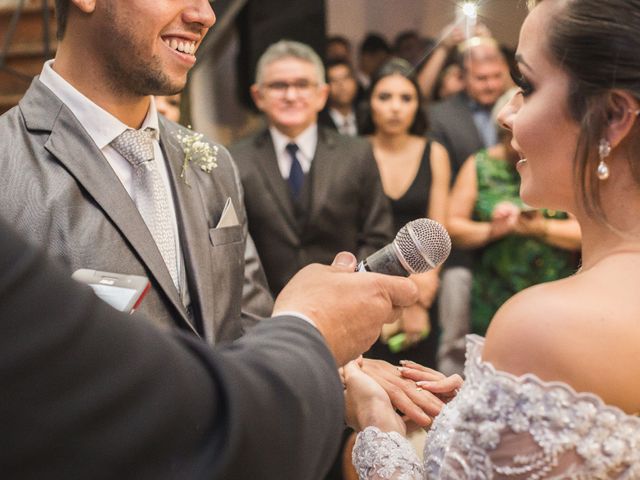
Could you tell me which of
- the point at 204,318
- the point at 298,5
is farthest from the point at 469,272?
the point at 204,318

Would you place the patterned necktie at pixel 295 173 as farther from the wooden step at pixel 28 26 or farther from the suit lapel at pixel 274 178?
the wooden step at pixel 28 26

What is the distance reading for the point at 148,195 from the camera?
2.12m

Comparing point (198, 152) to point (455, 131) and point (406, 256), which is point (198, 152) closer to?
point (406, 256)

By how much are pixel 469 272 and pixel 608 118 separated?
306cm

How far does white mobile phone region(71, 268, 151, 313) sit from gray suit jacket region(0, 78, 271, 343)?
0.52m

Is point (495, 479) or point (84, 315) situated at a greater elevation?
point (84, 315)

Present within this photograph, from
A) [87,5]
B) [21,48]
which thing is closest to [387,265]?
[87,5]

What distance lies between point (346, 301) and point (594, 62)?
0.56 m

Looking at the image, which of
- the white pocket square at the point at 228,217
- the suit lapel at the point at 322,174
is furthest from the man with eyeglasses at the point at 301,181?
the white pocket square at the point at 228,217

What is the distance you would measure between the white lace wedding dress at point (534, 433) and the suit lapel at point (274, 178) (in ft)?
8.16

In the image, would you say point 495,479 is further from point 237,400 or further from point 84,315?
point 84,315

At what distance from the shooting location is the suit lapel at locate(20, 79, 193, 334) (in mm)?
1951

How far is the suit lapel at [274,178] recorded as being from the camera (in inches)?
154

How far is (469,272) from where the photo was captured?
14.8ft
